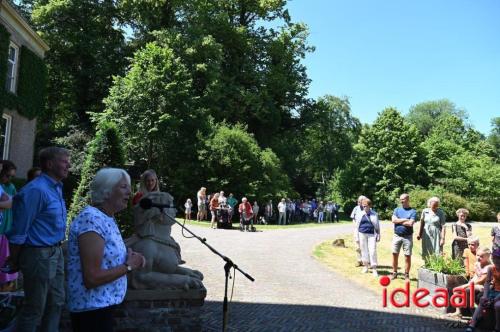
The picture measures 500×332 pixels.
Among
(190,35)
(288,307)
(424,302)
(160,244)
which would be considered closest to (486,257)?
(424,302)

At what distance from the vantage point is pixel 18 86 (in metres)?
20.6

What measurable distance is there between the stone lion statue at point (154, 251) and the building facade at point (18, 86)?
15.4 meters

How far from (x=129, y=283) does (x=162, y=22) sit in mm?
34612

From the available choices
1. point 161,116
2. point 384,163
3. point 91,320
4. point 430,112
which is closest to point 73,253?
point 91,320

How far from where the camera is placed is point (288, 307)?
7824 mm

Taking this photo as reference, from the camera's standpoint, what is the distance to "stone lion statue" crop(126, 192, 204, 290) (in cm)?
562

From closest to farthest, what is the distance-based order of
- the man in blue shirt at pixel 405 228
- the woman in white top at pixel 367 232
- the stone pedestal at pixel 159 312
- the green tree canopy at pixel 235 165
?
the stone pedestal at pixel 159 312, the man in blue shirt at pixel 405 228, the woman in white top at pixel 367 232, the green tree canopy at pixel 235 165

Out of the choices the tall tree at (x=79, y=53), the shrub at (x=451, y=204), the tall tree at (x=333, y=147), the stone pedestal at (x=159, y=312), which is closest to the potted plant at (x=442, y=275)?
the stone pedestal at (x=159, y=312)

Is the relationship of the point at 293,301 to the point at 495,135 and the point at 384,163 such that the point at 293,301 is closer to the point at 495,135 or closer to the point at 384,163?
the point at 384,163

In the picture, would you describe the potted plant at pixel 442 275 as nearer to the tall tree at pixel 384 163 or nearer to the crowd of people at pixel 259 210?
the crowd of people at pixel 259 210

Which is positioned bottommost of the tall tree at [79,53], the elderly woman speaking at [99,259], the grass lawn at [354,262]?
the grass lawn at [354,262]

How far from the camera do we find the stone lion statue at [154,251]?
→ 5621 mm

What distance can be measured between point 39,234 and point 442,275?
657 cm

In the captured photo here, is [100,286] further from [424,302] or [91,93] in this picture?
[91,93]
